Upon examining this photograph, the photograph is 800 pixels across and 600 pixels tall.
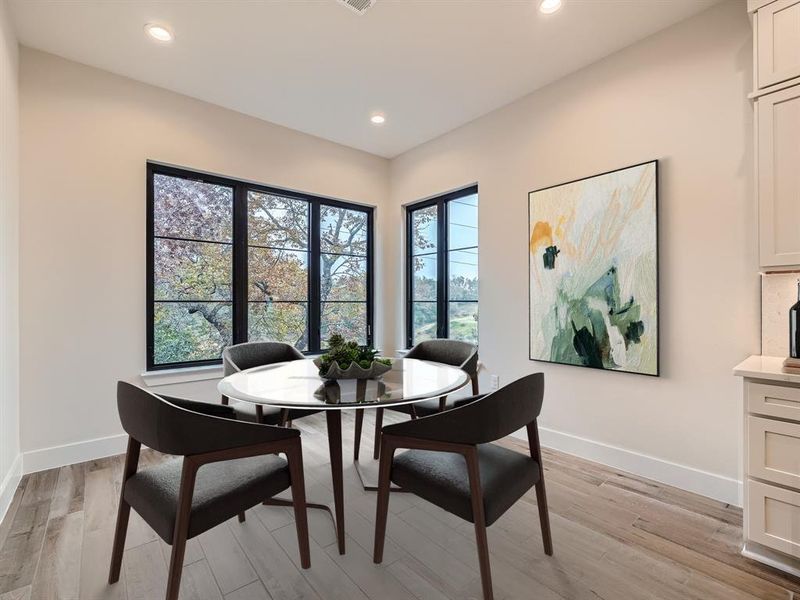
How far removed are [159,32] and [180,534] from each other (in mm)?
2907

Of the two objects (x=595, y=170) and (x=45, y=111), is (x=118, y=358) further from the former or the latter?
(x=595, y=170)

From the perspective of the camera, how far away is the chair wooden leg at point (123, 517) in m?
1.51

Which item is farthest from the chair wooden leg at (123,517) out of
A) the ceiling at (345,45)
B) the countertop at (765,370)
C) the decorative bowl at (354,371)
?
the countertop at (765,370)

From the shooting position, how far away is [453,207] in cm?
399

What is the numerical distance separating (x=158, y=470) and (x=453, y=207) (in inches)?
132

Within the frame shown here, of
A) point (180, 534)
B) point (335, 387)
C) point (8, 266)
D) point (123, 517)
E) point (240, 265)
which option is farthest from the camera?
point (240, 265)

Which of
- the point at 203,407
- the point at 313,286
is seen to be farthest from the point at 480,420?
the point at 313,286

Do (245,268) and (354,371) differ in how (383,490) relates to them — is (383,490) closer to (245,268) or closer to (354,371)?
(354,371)

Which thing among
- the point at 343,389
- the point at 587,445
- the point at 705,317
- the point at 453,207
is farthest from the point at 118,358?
the point at 705,317

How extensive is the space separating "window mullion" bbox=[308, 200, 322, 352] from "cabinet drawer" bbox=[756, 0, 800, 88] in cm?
353

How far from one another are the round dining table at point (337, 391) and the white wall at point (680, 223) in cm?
137

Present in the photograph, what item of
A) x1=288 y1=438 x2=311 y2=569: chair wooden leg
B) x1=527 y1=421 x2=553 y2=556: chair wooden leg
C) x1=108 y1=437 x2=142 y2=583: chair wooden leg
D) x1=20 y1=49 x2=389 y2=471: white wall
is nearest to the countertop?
x1=527 y1=421 x2=553 y2=556: chair wooden leg

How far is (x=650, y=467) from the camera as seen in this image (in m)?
2.48

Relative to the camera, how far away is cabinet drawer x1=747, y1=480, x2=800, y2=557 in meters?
1.59
